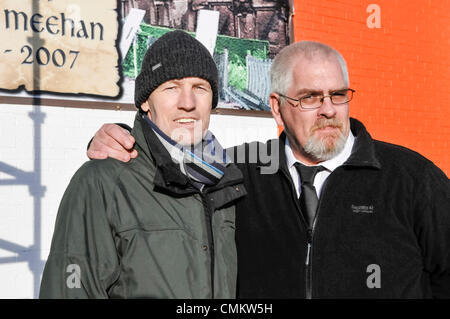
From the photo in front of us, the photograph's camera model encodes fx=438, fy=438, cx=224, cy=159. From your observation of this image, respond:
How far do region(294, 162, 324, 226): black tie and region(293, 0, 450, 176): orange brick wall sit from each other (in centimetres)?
365

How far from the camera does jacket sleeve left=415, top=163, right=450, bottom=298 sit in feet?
6.82

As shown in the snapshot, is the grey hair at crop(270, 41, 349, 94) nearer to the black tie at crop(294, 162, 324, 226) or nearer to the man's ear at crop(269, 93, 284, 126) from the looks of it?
the man's ear at crop(269, 93, 284, 126)

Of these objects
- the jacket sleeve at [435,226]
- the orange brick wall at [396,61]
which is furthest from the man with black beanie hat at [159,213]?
the orange brick wall at [396,61]

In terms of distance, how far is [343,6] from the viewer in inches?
232

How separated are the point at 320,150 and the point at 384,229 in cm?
52

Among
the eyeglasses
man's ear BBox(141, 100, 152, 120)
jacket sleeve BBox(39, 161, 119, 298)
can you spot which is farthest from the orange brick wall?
jacket sleeve BBox(39, 161, 119, 298)

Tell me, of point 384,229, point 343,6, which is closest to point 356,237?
point 384,229

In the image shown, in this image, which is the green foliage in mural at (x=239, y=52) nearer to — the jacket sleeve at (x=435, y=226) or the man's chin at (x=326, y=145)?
the man's chin at (x=326, y=145)

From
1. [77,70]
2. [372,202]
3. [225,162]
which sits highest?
[77,70]

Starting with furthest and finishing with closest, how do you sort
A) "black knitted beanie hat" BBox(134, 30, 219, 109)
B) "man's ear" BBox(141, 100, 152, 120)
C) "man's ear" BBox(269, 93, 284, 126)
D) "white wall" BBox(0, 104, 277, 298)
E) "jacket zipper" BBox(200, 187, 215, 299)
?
"white wall" BBox(0, 104, 277, 298) < "man's ear" BBox(269, 93, 284, 126) < "man's ear" BBox(141, 100, 152, 120) < "black knitted beanie hat" BBox(134, 30, 219, 109) < "jacket zipper" BBox(200, 187, 215, 299)

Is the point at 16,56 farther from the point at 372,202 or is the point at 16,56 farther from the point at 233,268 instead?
the point at 372,202

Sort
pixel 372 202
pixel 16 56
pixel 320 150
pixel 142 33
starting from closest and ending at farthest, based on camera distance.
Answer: pixel 372 202 < pixel 320 150 < pixel 16 56 < pixel 142 33

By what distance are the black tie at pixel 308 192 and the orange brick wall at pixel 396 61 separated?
365 centimetres

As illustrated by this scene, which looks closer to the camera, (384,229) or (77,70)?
(384,229)
